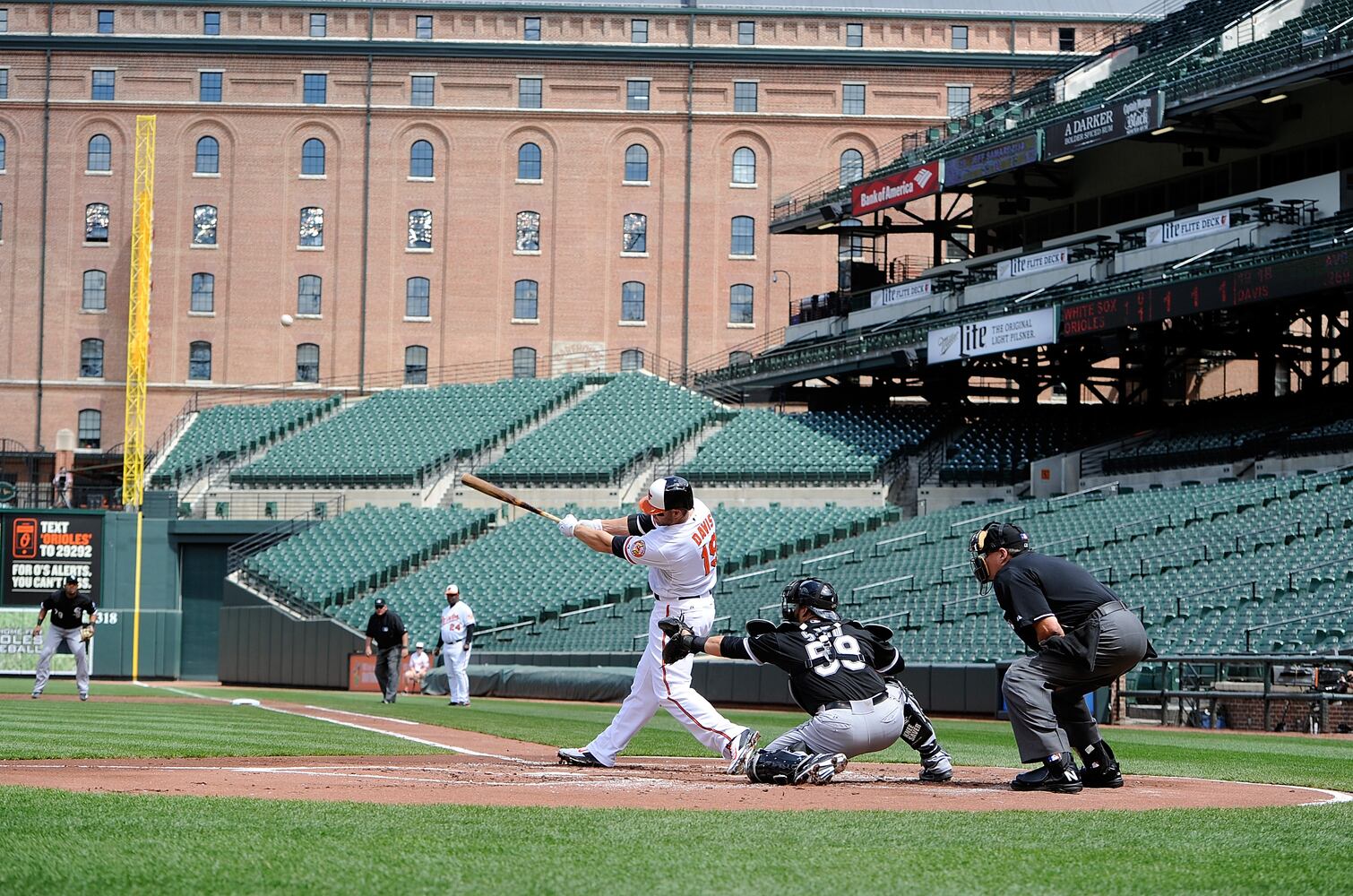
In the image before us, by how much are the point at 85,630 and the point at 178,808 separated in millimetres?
17502

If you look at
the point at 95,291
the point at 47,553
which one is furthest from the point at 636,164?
the point at 47,553

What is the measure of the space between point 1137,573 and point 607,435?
22101 mm

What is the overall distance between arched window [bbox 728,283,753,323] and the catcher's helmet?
53.1 metres

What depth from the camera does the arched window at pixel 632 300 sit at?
63.2 metres

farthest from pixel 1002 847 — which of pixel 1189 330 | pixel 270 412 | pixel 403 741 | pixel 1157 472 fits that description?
pixel 270 412

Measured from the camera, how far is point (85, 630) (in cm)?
2431

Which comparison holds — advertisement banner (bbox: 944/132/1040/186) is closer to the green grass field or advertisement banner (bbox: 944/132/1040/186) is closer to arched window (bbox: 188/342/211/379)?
arched window (bbox: 188/342/211/379)

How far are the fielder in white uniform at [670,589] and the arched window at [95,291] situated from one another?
5576 cm

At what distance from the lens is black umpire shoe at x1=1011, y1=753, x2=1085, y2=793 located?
9.52 m

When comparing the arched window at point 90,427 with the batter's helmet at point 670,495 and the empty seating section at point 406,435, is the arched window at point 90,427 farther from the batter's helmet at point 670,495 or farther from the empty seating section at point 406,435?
the batter's helmet at point 670,495

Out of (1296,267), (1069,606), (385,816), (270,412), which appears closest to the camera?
(385,816)

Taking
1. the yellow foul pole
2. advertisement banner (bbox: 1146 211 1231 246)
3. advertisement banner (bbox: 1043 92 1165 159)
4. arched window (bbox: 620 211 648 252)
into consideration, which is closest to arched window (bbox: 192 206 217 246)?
the yellow foul pole

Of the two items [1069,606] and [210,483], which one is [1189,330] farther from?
[1069,606]

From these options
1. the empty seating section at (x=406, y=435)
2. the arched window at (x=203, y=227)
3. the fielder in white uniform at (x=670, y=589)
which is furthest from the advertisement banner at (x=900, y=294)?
the fielder in white uniform at (x=670, y=589)
